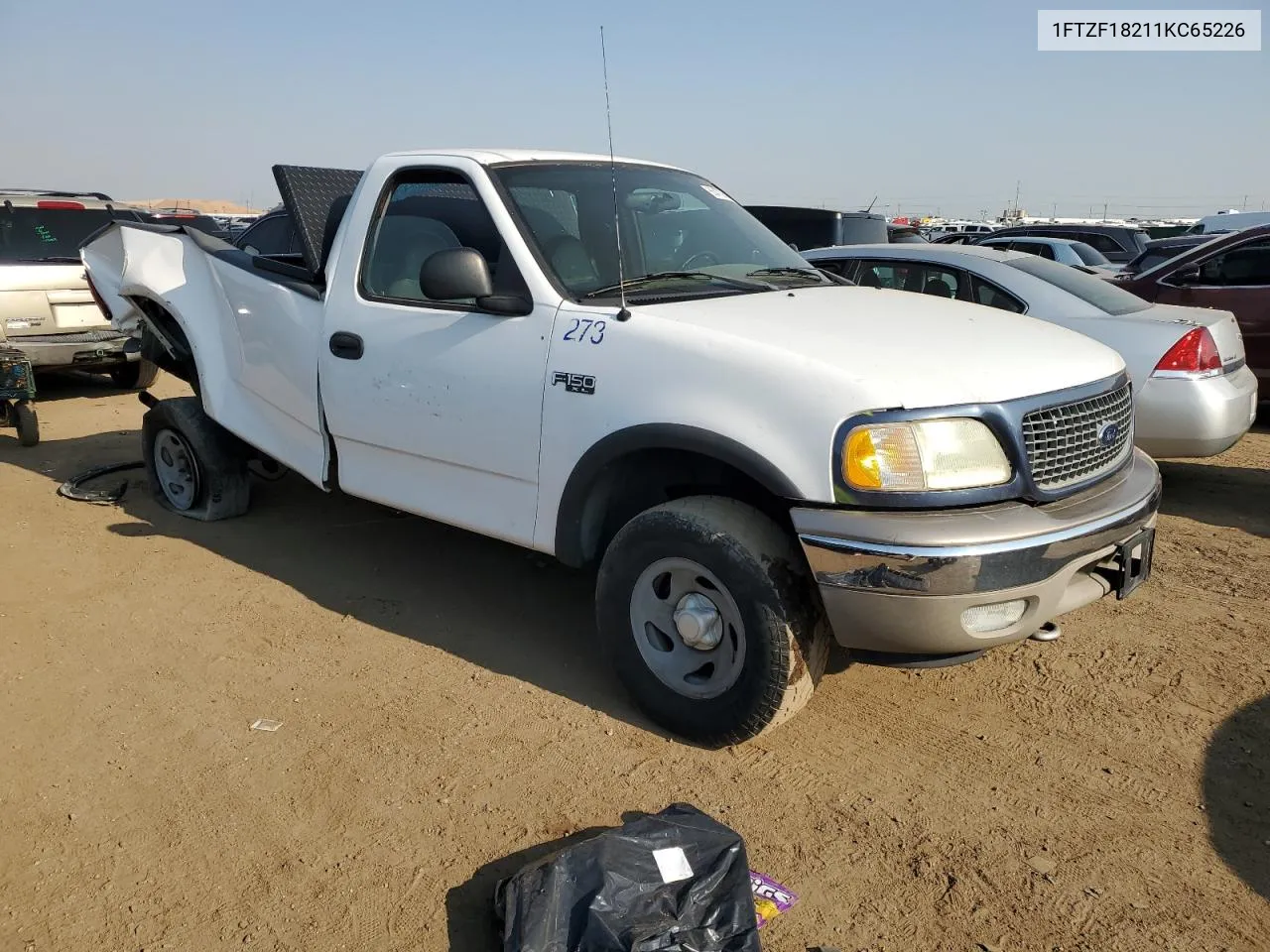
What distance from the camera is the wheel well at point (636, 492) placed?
3396mm

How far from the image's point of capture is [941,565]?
2.78 m

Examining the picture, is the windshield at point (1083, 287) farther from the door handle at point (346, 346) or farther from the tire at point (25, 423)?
the tire at point (25, 423)

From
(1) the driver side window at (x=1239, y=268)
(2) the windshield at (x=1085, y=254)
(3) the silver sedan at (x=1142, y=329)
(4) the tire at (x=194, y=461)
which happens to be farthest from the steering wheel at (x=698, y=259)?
(2) the windshield at (x=1085, y=254)

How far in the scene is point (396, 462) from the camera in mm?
4207

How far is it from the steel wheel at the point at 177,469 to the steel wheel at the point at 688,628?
353cm

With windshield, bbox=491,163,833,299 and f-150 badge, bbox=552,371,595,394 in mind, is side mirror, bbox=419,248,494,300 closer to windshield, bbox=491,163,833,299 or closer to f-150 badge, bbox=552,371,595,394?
windshield, bbox=491,163,833,299

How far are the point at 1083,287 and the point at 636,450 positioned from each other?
4496mm

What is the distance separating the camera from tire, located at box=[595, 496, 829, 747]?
3.06 meters

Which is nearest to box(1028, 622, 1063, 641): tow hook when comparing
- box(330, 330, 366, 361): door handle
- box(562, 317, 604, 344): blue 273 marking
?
box(562, 317, 604, 344): blue 273 marking

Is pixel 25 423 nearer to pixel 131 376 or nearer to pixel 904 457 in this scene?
pixel 131 376

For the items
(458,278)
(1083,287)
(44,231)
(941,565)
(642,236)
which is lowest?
(941,565)

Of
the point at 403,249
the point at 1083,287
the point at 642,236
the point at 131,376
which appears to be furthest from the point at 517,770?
the point at 131,376

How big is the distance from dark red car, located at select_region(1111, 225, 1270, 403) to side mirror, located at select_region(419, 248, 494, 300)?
21.2ft

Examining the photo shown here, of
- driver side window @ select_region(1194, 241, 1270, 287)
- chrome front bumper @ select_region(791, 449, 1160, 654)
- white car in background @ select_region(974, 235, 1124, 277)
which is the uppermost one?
white car in background @ select_region(974, 235, 1124, 277)
